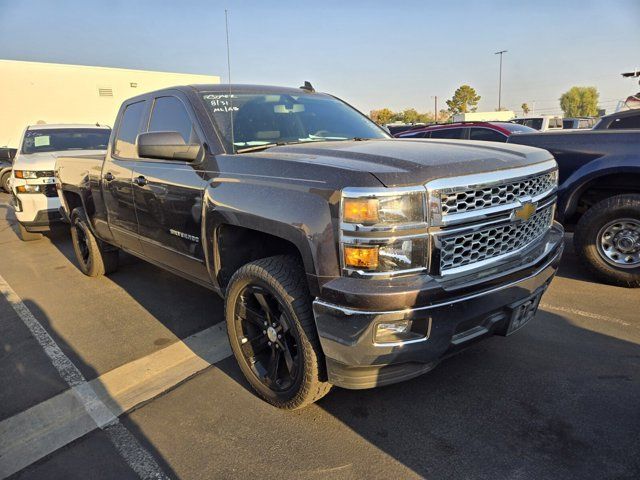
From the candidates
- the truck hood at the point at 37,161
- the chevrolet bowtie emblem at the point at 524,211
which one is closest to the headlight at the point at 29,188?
the truck hood at the point at 37,161

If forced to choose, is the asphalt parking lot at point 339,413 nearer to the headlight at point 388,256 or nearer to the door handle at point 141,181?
the headlight at point 388,256

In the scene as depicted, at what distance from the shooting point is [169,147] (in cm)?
300

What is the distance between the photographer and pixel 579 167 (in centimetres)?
445

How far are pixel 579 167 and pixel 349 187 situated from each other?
3.40 meters

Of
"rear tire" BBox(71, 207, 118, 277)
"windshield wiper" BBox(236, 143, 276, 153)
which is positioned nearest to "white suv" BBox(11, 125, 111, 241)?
"rear tire" BBox(71, 207, 118, 277)

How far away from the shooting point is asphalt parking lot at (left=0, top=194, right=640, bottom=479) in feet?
7.47

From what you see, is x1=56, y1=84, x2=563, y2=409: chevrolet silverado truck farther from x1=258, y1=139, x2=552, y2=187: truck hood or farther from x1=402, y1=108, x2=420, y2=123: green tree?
x1=402, y1=108, x2=420, y2=123: green tree

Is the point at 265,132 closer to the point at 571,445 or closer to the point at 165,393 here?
the point at 165,393

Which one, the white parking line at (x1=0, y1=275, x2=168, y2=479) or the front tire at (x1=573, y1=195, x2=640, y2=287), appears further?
the front tire at (x1=573, y1=195, x2=640, y2=287)

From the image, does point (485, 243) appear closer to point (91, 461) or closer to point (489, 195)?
point (489, 195)

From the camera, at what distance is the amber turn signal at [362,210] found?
203 cm

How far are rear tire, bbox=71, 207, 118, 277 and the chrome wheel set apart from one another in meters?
5.17

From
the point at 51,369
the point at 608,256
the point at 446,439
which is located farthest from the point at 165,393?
the point at 608,256

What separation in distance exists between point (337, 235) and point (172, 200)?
1690 mm
